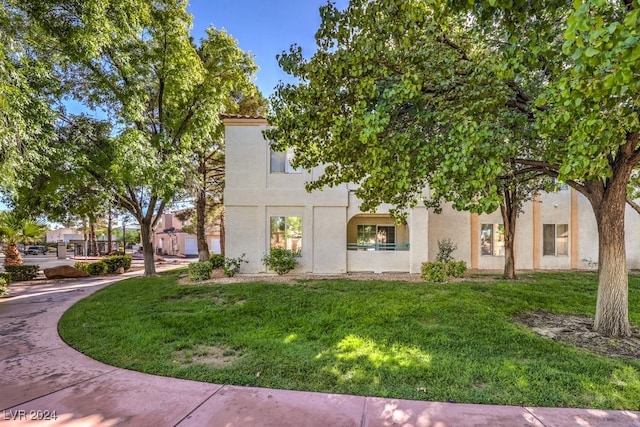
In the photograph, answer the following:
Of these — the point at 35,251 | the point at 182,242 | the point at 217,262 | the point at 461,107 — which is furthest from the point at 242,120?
the point at 35,251

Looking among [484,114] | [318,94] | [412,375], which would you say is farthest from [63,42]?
[412,375]

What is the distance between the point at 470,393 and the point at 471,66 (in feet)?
17.8

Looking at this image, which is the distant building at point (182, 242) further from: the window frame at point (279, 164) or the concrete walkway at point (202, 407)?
the concrete walkway at point (202, 407)

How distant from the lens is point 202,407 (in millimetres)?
3652

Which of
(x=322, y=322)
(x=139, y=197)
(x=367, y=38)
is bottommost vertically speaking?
(x=322, y=322)

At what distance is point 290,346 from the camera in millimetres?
5652

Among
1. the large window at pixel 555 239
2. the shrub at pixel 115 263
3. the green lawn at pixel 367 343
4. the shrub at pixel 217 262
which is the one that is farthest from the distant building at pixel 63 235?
the large window at pixel 555 239

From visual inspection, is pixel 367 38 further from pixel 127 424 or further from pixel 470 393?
pixel 127 424

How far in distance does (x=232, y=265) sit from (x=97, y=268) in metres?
10.1

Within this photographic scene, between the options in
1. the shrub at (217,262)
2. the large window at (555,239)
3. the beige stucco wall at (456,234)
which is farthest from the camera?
the large window at (555,239)

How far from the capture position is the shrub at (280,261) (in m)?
13.4

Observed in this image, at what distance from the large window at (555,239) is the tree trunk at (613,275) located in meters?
11.4

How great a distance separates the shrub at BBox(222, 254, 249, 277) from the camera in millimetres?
13512

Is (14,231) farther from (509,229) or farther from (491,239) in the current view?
(491,239)
